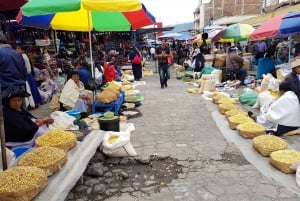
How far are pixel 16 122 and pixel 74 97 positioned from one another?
2.72 m

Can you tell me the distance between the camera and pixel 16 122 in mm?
4207

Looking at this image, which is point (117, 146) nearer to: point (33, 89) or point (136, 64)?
point (33, 89)

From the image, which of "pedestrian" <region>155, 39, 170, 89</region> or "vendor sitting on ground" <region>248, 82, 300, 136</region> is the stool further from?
"pedestrian" <region>155, 39, 170, 89</region>

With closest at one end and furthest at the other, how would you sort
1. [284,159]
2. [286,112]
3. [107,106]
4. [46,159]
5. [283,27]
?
[46,159]
[284,159]
[286,112]
[107,106]
[283,27]

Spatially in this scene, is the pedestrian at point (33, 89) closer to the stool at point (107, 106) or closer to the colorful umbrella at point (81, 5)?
the stool at point (107, 106)

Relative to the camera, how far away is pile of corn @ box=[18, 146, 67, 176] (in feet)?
11.0

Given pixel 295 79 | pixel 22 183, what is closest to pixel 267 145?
pixel 295 79

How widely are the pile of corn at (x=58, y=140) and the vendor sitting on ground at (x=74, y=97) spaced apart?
2.69 meters

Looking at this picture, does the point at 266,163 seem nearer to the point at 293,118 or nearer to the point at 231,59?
the point at 293,118

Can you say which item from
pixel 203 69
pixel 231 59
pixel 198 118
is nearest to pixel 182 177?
pixel 198 118

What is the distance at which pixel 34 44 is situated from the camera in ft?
32.7

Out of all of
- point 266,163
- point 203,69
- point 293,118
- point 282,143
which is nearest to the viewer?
point 266,163

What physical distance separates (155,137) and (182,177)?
5.63ft

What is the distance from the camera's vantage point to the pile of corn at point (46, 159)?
11.0 feet
